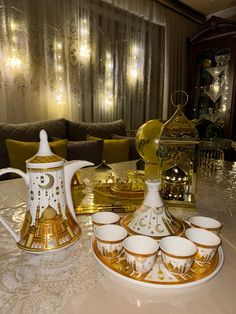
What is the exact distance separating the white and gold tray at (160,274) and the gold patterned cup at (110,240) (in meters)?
0.02

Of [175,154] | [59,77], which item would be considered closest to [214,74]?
[59,77]

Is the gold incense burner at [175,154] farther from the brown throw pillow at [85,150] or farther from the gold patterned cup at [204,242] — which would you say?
the brown throw pillow at [85,150]

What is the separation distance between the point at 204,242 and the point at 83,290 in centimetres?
28

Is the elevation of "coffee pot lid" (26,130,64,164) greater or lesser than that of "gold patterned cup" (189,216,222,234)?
greater

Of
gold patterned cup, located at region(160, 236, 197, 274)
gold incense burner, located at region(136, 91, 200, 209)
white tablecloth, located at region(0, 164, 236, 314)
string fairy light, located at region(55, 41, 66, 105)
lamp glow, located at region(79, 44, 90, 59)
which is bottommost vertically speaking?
white tablecloth, located at region(0, 164, 236, 314)

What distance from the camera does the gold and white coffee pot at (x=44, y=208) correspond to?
1.92 feet

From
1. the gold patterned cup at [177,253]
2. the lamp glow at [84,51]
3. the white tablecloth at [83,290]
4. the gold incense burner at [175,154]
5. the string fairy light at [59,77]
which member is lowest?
the white tablecloth at [83,290]

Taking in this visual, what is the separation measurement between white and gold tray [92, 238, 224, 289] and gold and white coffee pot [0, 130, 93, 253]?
11 centimetres

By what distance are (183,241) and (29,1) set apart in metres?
2.53

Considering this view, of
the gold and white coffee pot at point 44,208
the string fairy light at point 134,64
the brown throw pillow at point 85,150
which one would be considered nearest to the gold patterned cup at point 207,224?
the gold and white coffee pot at point 44,208

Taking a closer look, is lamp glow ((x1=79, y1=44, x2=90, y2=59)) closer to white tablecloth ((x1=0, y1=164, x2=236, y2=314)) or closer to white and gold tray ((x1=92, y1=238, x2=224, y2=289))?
white tablecloth ((x1=0, y1=164, x2=236, y2=314))

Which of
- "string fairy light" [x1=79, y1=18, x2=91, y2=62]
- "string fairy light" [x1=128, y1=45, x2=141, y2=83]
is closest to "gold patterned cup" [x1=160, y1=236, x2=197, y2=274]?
"string fairy light" [x1=79, y1=18, x2=91, y2=62]

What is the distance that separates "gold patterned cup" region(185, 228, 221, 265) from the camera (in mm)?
523

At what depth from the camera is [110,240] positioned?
55 cm
